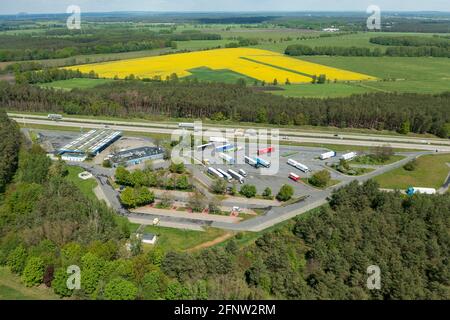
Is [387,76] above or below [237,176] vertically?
above

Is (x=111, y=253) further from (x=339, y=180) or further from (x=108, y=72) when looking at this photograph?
(x=108, y=72)

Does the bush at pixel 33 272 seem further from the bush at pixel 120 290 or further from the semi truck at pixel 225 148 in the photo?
the semi truck at pixel 225 148

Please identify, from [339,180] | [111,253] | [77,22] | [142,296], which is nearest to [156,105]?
[77,22]

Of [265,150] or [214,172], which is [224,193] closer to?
[214,172]

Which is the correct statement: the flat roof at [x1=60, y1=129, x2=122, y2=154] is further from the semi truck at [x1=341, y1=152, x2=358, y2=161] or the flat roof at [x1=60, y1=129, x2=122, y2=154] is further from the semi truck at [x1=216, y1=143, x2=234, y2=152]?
the semi truck at [x1=341, y1=152, x2=358, y2=161]

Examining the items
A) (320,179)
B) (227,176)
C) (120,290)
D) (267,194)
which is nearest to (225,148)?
(227,176)

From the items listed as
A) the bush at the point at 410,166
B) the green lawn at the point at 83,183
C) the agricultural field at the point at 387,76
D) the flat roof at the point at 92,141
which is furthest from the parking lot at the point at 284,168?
the agricultural field at the point at 387,76

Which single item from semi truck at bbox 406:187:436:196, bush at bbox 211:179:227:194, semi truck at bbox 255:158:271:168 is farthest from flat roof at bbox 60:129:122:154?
semi truck at bbox 406:187:436:196
